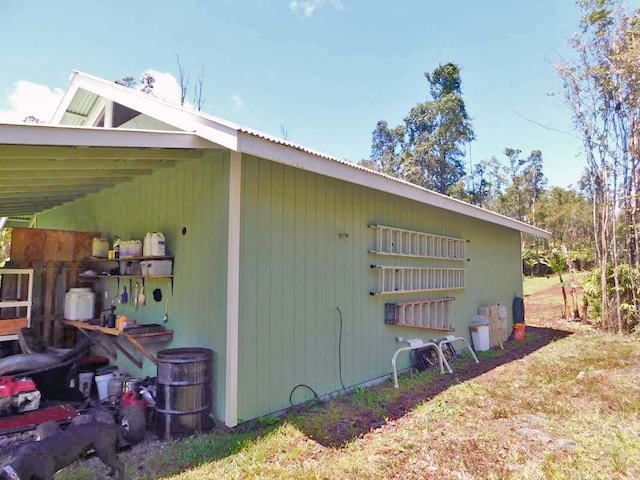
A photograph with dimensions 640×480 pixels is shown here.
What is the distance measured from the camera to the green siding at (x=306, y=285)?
3545 mm

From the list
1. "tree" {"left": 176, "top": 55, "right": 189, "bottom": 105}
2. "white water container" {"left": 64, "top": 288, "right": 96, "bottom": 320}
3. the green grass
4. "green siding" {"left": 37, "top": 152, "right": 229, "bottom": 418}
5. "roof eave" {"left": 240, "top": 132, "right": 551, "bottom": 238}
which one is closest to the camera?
"roof eave" {"left": 240, "top": 132, "right": 551, "bottom": 238}

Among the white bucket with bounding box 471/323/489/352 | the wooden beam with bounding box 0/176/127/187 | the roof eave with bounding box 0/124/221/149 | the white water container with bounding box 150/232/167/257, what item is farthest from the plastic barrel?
the white bucket with bounding box 471/323/489/352

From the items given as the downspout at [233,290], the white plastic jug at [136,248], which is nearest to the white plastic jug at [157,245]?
the white plastic jug at [136,248]

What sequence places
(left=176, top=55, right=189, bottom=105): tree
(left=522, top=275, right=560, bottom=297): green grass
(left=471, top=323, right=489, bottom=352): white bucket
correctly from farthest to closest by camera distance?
(left=522, top=275, right=560, bottom=297): green grass, (left=176, top=55, right=189, bottom=105): tree, (left=471, top=323, right=489, bottom=352): white bucket

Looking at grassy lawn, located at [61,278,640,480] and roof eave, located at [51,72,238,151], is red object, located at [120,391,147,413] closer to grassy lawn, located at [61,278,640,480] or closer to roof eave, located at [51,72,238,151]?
grassy lawn, located at [61,278,640,480]

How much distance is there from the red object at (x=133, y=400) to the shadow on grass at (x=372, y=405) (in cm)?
132

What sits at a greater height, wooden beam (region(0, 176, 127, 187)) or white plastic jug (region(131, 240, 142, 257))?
wooden beam (region(0, 176, 127, 187))

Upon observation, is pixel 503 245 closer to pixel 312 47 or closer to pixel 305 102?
pixel 312 47

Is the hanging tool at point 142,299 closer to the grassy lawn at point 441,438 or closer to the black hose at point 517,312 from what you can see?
the grassy lawn at point 441,438

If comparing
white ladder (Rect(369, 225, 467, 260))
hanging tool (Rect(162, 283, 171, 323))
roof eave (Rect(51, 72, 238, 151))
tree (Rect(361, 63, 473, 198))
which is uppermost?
tree (Rect(361, 63, 473, 198))

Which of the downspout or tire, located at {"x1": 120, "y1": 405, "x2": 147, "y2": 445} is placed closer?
tire, located at {"x1": 120, "y1": 405, "x2": 147, "y2": 445}

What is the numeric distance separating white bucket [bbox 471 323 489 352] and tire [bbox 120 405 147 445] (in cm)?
589

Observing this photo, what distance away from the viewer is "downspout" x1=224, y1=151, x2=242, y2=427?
3.32 m

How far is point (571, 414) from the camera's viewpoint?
12.7ft
